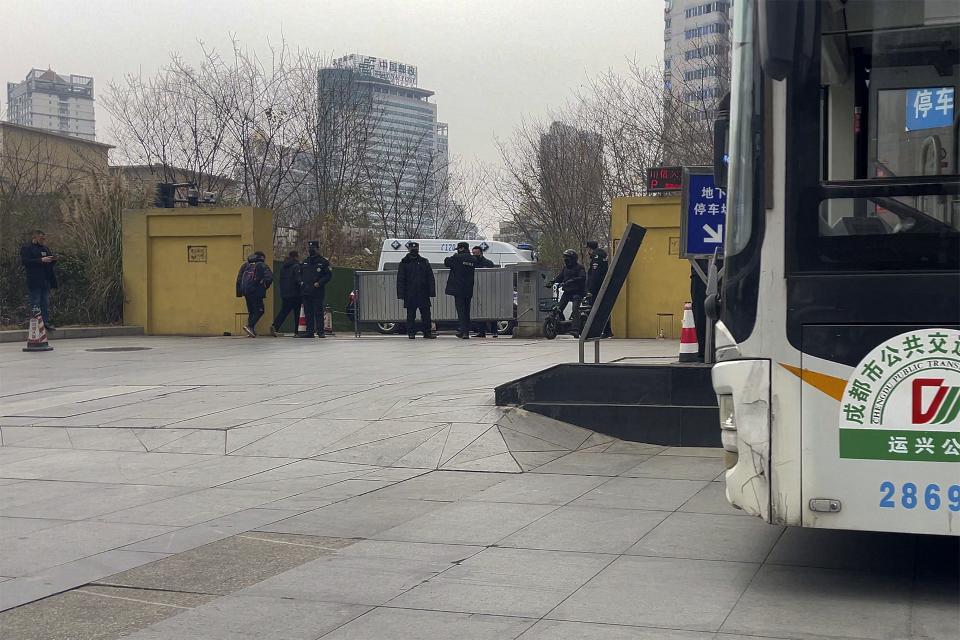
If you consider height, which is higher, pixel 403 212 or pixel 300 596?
pixel 403 212

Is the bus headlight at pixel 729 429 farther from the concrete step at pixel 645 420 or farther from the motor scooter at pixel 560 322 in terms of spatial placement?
the motor scooter at pixel 560 322

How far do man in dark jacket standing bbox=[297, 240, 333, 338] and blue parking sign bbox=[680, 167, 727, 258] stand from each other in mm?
10908

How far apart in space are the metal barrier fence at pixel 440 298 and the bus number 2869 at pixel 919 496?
19006 mm

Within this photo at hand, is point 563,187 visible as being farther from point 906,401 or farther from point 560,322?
point 906,401

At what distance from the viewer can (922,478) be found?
4.65 metres

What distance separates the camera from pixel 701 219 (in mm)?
12086

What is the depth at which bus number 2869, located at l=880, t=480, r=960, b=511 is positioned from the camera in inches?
182

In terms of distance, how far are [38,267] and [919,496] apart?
18601 millimetres

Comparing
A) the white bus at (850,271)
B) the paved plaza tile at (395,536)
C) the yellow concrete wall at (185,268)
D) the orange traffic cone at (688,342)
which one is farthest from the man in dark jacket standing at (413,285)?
the white bus at (850,271)

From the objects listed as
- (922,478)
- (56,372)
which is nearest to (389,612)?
(922,478)

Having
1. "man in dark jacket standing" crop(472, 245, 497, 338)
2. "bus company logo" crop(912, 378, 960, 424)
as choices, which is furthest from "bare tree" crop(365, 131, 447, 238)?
"bus company logo" crop(912, 378, 960, 424)

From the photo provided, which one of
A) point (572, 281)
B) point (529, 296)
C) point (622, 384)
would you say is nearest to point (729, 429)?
point (622, 384)

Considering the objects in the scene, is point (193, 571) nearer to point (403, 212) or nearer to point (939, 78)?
point (939, 78)

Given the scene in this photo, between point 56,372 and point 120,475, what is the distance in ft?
22.3
